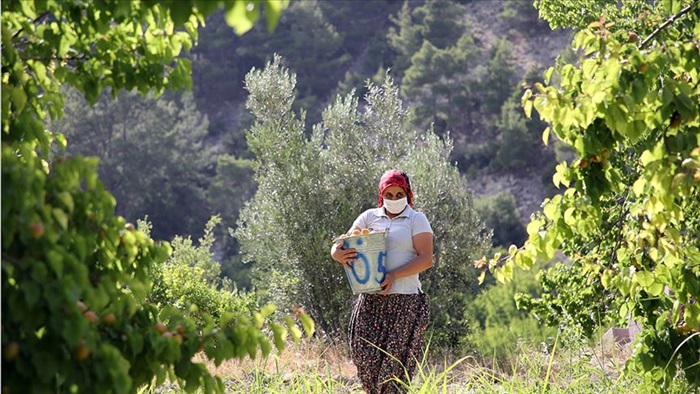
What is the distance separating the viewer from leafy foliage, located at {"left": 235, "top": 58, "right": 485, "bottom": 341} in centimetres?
1028

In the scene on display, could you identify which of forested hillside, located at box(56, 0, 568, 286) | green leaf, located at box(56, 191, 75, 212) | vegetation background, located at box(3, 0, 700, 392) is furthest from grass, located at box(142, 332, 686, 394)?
forested hillside, located at box(56, 0, 568, 286)

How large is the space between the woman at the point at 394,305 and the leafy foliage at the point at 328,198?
4951 millimetres

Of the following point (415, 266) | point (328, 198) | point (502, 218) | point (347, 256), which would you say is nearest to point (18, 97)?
point (347, 256)

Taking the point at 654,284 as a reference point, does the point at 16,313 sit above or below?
above

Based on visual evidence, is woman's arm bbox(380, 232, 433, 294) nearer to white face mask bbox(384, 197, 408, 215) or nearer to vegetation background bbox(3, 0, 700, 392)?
white face mask bbox(384, 197, 408, 215)

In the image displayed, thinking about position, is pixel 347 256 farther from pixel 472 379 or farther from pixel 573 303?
pixel 573 303

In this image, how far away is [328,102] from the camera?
42875mm

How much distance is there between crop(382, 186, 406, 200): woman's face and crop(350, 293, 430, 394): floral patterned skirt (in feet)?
1.51

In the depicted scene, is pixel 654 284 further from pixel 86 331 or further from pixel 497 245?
pixel 497 245

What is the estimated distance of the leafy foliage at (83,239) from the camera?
2113 millimetres

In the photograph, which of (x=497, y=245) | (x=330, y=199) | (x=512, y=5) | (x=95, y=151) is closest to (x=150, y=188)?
(x=95, y=151)

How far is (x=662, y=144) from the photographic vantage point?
295cm

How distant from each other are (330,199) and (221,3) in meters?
8.40

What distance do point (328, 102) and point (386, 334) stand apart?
125ft
